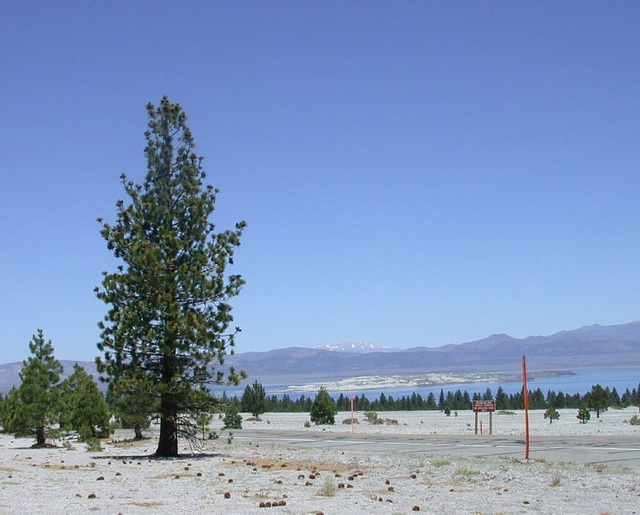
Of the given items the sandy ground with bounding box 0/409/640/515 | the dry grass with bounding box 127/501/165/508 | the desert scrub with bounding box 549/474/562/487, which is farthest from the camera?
the desert scrub with bounding box 549/474/562/487

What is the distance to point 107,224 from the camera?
2155cm

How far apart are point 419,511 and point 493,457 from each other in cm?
942

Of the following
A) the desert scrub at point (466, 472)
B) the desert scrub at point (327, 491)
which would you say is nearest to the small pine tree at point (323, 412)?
the desert scrub at point (466, 472)

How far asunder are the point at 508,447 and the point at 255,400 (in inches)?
1827

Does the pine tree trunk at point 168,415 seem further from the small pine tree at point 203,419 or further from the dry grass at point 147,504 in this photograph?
the dry grass at point 147,504

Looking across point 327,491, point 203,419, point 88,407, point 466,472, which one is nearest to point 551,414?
point 88,407

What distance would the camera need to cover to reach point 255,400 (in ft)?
220

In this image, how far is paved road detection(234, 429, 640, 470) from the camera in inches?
746

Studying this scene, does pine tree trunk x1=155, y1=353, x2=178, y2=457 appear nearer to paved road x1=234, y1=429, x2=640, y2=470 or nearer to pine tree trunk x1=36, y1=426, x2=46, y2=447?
paved road x1=234, y1=429, x2=640, y2=470

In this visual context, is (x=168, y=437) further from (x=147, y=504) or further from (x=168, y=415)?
(x=147, y=504)

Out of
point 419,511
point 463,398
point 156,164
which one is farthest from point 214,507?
point 463,398

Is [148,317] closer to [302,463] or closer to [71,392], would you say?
[302,463]

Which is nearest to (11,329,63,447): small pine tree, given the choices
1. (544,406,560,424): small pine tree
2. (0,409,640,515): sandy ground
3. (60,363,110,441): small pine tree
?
(60,363,110,441): small pine tree

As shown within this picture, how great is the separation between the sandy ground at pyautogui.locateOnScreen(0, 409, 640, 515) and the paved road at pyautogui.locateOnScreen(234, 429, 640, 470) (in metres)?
1.89
